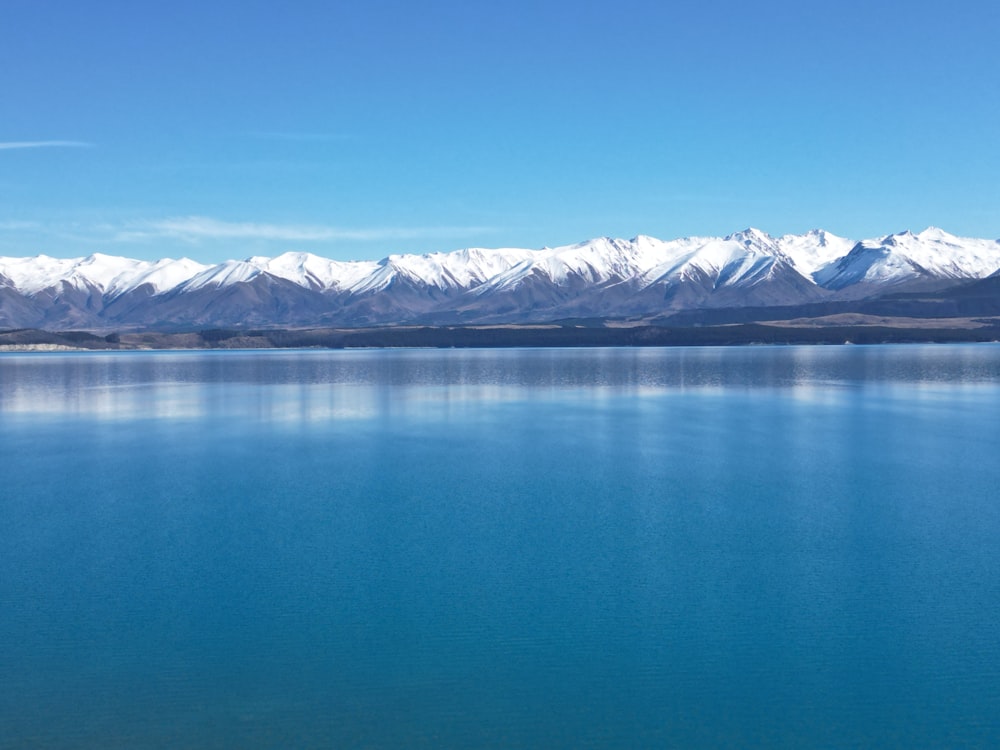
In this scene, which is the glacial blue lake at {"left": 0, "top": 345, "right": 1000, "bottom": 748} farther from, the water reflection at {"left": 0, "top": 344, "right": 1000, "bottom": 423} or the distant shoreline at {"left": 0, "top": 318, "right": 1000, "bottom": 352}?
the distant shoreline at {"left": 0, "top": 318, "right": 1000, "bottom": 352}

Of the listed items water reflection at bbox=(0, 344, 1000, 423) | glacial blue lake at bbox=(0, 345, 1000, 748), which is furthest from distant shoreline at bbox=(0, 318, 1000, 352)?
glacial blue lake at bbox=(0, 345, 1000, 748)

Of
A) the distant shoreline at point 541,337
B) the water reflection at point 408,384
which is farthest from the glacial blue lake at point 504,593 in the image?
the distant shoreline at point 541,337

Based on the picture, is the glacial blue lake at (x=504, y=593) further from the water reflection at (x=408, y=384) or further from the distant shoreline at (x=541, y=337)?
the distant shoreline at (x=541, y=337)

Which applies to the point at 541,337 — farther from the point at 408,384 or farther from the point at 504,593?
the point at 504,593

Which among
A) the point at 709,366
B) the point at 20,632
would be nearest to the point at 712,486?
the point at 20,632

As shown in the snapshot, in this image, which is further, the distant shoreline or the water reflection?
the distant shoreline

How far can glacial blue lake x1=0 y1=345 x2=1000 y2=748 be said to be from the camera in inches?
414

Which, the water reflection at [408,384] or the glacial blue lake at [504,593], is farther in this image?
the water reflection at [408,384]

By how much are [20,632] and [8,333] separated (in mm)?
168415

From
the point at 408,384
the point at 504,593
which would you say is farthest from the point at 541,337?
the point at 504,593

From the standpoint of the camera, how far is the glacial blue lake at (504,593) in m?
10.5

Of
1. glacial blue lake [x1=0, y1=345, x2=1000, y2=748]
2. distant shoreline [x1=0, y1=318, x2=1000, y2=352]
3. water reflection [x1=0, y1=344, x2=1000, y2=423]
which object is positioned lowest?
glacial blue lake [x1=0, y1=345, x2=1000, y2=748]

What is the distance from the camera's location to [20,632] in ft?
42.3

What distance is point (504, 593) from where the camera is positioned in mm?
14406
